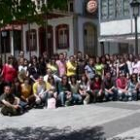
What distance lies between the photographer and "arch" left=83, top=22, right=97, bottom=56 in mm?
36188

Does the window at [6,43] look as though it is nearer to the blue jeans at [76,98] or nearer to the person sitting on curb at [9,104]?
the blue jeans at [76,98]

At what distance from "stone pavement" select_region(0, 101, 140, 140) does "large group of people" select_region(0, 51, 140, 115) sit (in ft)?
1.69

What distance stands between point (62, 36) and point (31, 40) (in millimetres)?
3517

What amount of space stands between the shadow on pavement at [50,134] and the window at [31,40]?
2503cm

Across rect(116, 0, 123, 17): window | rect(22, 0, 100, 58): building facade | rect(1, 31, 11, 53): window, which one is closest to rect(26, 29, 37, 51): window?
rect(22, 0, 100, 58): building facade

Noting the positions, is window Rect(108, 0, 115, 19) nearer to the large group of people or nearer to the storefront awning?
the storefront awning

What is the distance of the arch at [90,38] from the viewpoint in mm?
36188

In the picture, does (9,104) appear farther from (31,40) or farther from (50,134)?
(31,40)

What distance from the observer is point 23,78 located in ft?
57.7

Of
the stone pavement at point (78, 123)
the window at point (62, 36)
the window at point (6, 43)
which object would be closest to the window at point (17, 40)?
the window at point (6, 43)

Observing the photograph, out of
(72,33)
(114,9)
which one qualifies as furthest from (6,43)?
(114,9)

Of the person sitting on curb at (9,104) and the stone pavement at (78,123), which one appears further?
the person sitting on curb at (9,104)

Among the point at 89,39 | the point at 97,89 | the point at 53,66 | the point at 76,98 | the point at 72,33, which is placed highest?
the point at 72,33

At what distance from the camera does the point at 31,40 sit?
38.9 meters
